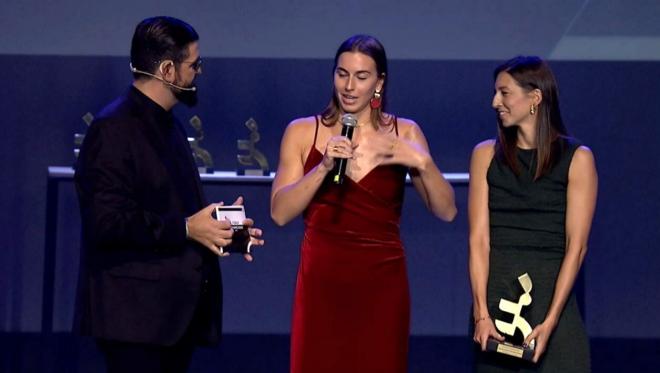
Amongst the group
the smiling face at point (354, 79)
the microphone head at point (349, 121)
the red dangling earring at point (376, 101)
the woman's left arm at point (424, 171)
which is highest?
the smiling face at point (354, 79)

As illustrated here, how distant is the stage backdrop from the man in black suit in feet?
10.1

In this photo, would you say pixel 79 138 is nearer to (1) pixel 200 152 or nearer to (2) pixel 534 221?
(1) pixel 200 152

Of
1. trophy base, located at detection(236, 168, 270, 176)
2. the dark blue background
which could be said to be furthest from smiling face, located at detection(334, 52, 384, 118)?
the dark blue background

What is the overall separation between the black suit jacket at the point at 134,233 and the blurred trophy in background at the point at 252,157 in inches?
114

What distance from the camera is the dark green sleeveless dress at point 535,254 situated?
3.22 metres

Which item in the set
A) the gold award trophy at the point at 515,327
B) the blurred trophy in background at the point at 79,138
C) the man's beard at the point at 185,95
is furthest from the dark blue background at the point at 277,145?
the gold award trophy at the point at 515,327

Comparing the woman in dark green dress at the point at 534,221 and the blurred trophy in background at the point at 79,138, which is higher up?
the blurred trophy in background at the point at 79,138

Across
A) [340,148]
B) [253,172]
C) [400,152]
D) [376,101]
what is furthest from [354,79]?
[253,172]

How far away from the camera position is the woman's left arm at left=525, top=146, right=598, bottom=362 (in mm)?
3193

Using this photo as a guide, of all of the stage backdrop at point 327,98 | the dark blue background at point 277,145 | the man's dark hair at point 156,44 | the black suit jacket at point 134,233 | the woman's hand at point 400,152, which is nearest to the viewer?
the black suit jacket at point 134,233

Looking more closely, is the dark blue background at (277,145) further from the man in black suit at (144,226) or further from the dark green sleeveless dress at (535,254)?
the man in black suit at (144,226)

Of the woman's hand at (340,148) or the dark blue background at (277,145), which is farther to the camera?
the dark blue background at (277,145)

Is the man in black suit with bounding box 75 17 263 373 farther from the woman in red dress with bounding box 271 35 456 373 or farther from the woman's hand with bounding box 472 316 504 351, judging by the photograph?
the woman's hand with bounding box 472 316 504 351

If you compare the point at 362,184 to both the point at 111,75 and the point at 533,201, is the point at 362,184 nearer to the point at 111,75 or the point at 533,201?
the point at 533,201
